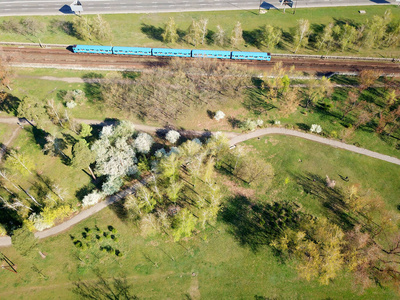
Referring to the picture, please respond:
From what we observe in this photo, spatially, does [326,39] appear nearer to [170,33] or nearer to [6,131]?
[170,33]

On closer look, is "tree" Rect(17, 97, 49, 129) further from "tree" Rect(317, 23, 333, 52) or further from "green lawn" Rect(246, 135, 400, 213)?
"tree" Rect(317, 23, 333, 52)

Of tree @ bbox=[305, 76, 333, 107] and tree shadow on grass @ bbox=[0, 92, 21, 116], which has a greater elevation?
tree @ bbox=[305, 76, 333, 107]

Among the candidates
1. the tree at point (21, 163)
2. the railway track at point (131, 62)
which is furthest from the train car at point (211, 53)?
the tree at point (21, 163)

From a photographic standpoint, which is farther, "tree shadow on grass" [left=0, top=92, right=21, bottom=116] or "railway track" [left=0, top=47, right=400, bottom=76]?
"railway track" [left=0, top=47, right=400, bottom=76]

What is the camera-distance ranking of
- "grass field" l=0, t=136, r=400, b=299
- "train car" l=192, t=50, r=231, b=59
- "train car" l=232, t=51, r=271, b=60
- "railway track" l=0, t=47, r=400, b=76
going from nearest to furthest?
1. "grass field" l=0, t=136, r=400, b=299
2. "railway track" l=0, t=47, r=400, b=76
3. "train car" l=192, t=50, r=231, b=59
4. "train car" l=232, t=51, r=271, b=60

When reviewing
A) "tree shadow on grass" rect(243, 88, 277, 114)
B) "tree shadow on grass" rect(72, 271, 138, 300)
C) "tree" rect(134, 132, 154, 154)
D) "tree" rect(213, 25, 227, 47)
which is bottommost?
"tree shadow on grass" rect(72, 271, 138, 300)

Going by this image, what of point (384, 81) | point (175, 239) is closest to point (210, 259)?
point (175, 239)

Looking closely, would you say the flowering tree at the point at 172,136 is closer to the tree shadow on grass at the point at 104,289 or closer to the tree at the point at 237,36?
the tree shadow on grass at the point at 104,289

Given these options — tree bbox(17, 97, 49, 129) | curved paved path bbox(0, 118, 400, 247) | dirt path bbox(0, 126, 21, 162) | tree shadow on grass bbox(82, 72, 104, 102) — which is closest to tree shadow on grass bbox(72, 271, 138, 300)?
curved paved path bbox(0, 118, 400, 247)
